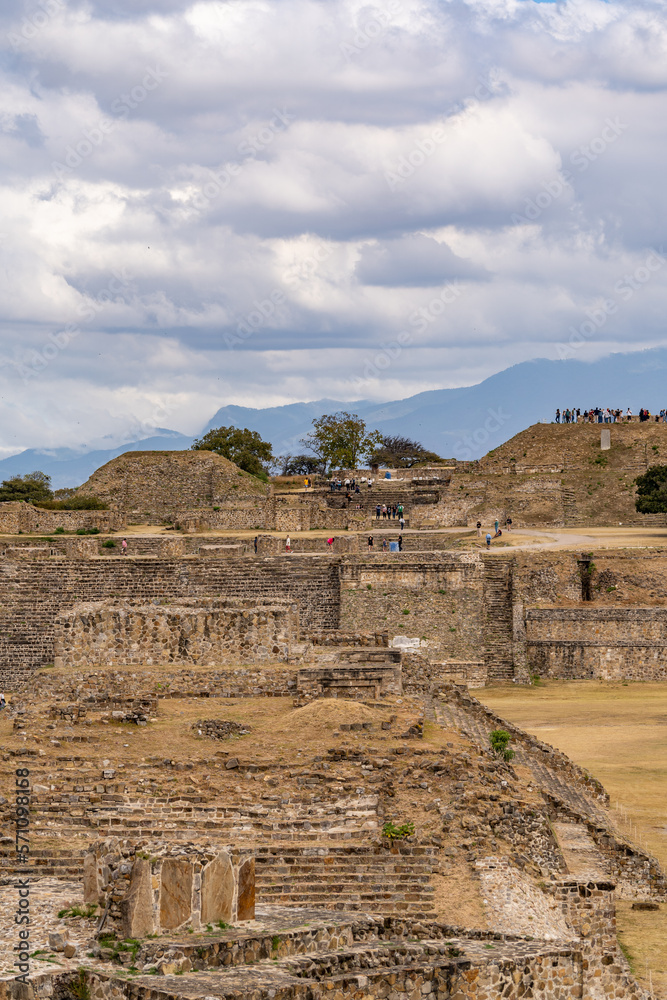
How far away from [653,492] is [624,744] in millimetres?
24165

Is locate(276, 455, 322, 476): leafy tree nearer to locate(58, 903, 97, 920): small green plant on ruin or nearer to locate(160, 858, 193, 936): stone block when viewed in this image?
locate(58, 903, 97, 920): small green plant on ruin

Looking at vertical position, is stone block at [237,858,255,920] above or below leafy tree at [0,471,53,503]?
below

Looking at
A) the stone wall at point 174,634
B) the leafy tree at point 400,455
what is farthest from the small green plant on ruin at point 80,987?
the leafy tree at point 400,455

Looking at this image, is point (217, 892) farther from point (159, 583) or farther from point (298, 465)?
point (298, 465)

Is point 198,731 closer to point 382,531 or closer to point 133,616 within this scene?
point 133,616

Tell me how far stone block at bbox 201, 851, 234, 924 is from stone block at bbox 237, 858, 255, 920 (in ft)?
0.24

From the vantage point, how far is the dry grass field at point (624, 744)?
15234 mm

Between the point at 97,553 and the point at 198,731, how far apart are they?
28106 mm

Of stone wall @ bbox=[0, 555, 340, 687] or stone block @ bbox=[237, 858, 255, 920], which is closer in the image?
stone block @ bbox=[237, 858, 255, 920]

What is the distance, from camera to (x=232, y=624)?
72.7ft

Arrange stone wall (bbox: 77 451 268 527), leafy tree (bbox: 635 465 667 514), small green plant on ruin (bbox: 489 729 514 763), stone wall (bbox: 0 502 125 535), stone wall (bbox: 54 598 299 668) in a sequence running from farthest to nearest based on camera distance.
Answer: stone wall (bbox: 77 451 268 527) < stone wall (bbox: 0 502 125 535) < leafy tree (bbox: 635 465 667 514) < stone wall (bbox: 54 598 299 668) < small green plant on ruin (bbox: 489 729 514 763)

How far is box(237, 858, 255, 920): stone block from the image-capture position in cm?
1109

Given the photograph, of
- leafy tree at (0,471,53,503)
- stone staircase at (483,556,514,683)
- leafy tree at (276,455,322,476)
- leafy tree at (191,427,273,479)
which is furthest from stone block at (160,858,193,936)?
leafy tree at (276,455,322,476)

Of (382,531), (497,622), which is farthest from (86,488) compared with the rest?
(497,622)
